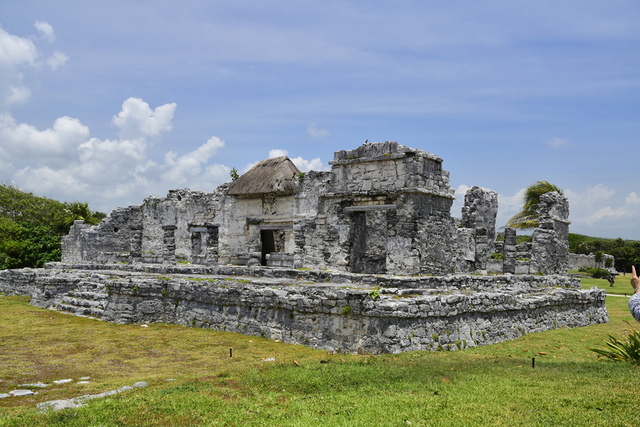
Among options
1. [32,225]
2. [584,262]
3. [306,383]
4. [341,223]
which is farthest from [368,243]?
[584,262]

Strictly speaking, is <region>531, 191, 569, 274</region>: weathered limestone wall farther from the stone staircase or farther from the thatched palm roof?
the stone staircase

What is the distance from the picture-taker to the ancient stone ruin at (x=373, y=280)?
7.86m

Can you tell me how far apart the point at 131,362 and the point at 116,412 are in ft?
9.15

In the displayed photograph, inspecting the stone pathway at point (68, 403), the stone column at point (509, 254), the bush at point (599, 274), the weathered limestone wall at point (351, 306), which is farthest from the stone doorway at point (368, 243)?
the bush at point (599, 274)

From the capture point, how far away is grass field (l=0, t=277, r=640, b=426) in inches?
177

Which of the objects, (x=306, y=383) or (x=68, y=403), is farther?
(x=306, y=383)

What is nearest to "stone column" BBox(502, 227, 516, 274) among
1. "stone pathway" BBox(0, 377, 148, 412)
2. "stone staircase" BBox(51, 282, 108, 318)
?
"stone staircase" BBox(51, 282, 108, 318)

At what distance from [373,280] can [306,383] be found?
444 centimetres

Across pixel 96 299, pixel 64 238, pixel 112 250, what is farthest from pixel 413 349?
pixel 64 238

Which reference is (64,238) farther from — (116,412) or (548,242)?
(116,412)

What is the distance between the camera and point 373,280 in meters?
9.97

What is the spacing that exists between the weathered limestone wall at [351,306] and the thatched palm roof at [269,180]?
25.6ft

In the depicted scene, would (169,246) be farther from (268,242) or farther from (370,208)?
(370,208)

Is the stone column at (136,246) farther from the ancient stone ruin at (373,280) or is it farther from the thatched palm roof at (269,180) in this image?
the thatched palm roof at (269,180)
